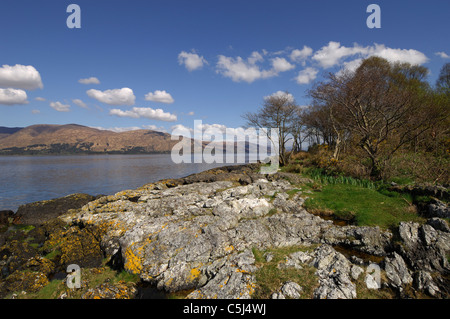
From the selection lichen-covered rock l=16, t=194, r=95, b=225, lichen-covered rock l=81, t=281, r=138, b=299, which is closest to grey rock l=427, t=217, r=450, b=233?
lichen-covered rock l=81, t=281, r=138, b=299

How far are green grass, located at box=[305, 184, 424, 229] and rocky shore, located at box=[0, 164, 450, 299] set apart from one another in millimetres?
847

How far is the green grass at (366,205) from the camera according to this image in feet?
27.9

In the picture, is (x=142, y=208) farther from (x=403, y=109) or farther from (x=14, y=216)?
(x=403, y=109)

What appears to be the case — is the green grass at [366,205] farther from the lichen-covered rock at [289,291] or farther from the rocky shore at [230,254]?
the lichen-covered rock at [289,291]

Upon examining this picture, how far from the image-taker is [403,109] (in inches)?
578

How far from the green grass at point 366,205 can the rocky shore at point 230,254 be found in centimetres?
85

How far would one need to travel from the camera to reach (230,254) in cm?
688

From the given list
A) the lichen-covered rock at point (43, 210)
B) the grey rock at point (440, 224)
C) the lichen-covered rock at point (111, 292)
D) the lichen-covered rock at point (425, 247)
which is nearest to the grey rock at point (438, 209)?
the grey rock at point (440, 224)

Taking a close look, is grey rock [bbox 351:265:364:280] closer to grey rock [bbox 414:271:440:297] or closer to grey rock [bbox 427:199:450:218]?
grey rock [bbox 414:271:440:297]

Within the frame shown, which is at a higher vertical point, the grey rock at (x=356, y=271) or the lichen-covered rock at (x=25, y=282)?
the grey rock at (x=356, y=271)

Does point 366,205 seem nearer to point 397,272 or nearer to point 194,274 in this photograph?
point 397,272

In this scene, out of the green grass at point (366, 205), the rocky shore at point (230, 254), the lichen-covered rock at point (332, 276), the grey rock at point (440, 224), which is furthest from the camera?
the green grass at point (366, 205)
